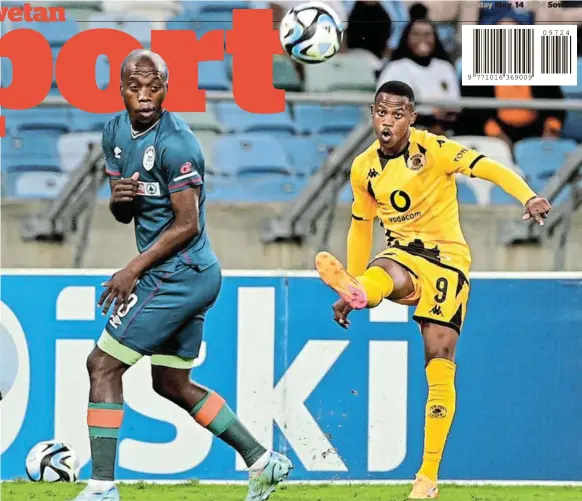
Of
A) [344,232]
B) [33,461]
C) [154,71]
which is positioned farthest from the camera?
[344,232]

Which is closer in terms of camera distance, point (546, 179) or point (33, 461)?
point (33, 461)

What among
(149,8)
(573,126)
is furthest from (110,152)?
(573,126)

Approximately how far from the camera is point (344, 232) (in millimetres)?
5508

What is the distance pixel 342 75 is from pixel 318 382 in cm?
151

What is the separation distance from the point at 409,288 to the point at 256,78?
136 centimetres

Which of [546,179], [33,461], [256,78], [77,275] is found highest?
[256,78]

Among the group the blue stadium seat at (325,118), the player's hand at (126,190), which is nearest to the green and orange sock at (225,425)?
the player's hand at (126,190)

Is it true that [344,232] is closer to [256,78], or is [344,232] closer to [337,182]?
[337,182]

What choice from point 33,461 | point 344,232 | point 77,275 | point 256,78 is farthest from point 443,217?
point 33,461

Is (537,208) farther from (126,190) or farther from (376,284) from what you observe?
(126,190)

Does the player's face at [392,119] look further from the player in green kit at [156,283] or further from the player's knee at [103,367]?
the player's knee at [103,367]

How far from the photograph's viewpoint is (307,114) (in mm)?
5617

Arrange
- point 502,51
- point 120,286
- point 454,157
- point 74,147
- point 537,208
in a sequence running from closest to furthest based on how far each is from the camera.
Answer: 1. point 120,286
2. point 537,208
3. point 454,157
4. point 502,51
5. point 74,147

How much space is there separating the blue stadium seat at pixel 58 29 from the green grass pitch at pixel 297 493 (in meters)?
2.05
